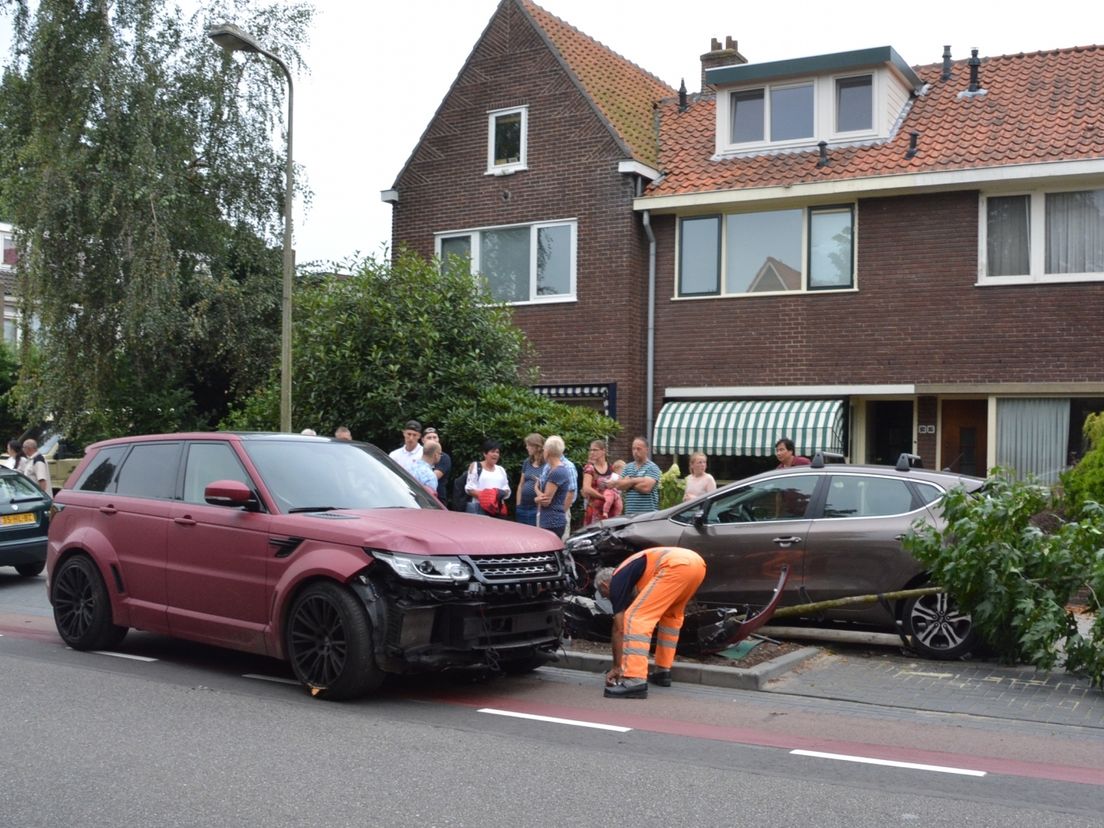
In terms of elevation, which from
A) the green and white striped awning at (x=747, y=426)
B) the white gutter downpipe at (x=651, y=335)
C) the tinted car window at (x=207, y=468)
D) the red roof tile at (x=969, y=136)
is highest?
the red roof tile at (x=969, y=136)

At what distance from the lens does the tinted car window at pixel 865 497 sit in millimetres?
10352

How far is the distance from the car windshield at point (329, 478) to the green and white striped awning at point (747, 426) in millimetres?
10228

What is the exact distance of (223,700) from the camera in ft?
26.4

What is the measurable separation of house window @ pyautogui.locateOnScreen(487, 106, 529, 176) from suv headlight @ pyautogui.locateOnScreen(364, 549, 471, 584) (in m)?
14.7

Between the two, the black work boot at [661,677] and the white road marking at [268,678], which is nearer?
the white road marking at [268,678]

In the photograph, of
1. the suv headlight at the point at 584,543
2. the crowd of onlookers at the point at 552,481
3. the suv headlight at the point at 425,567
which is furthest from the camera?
the crowd of onlookers at the point at 552,481

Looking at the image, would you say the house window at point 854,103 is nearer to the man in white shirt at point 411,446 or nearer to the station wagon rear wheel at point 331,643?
the man in white shirt at point 411,446

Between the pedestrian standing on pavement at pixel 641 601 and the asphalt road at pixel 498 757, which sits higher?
the pedestrian standing on pavement at pixel 641 601

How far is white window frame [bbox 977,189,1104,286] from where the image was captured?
57.7 ft

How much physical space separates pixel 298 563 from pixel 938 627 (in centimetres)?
521

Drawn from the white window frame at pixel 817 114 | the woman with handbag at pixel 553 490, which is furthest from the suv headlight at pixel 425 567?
the white window frame at pixel 817 114

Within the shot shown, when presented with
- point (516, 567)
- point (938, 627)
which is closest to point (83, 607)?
point (516, 567)

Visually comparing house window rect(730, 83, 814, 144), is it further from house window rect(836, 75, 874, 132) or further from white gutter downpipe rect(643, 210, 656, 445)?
white gutter downpipe rect(643, 210, 656, 445)

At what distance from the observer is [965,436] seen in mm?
18750
